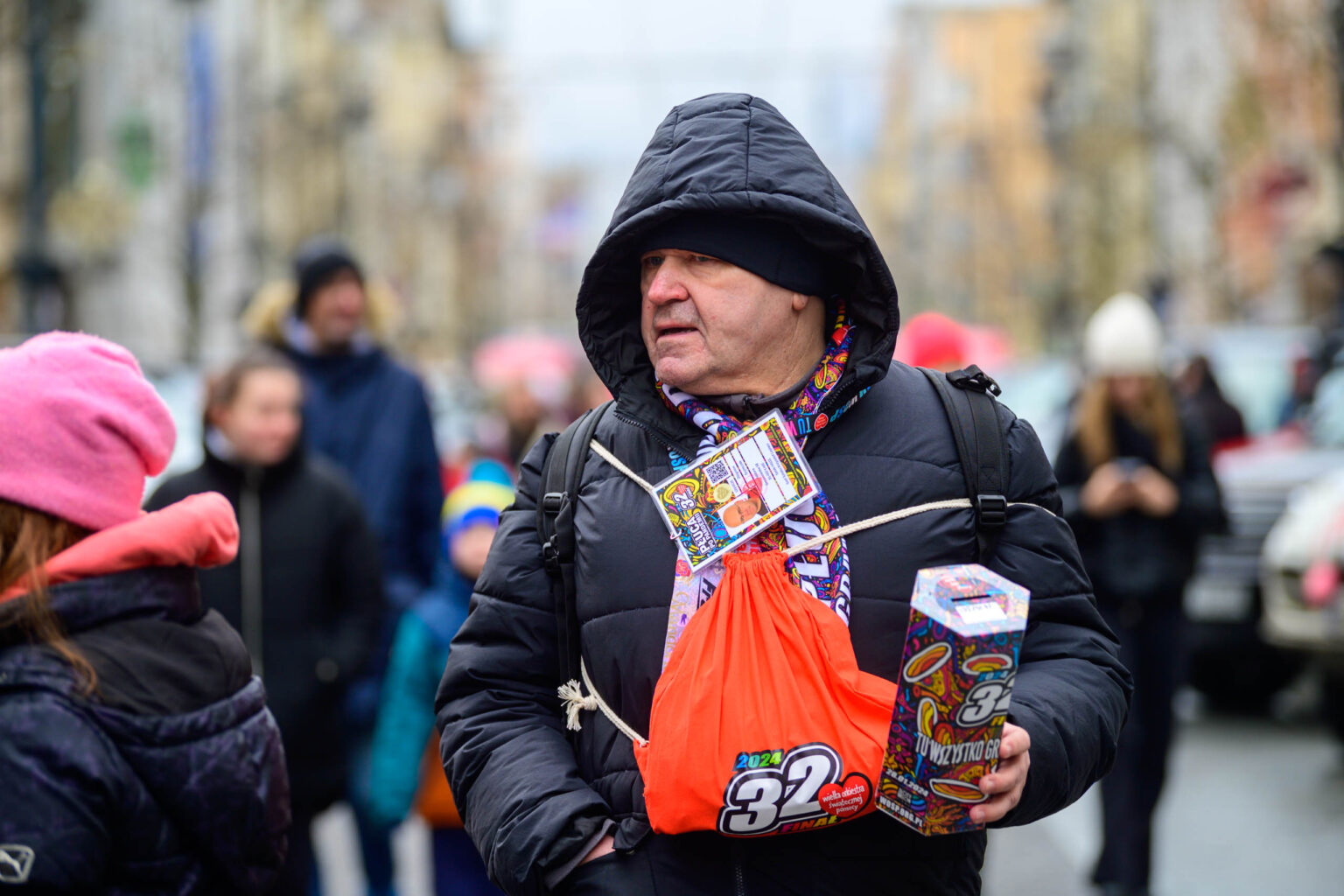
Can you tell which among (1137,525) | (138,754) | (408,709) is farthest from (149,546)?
(1137,525)

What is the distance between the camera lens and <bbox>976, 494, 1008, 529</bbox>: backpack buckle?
2.64 meters

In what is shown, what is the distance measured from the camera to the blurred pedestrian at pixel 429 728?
517 cm

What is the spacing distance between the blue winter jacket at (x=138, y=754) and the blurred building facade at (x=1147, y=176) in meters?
15.6


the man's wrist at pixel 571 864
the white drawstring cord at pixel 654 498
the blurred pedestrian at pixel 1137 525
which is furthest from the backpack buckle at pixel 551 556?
the blurred pedestrian at pixel 1137 525

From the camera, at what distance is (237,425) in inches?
210

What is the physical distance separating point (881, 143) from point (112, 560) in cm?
11977

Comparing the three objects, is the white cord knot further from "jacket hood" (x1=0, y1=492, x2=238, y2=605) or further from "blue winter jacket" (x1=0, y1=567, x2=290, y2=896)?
"jacket hood" (x1=0, y1=492, x2=238, y2=605)

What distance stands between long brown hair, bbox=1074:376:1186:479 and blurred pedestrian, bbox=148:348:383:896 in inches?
116

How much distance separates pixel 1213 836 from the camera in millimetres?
7660

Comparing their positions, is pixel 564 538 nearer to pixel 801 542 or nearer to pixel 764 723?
pixel 801 542

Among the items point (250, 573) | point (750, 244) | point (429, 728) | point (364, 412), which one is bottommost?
point (429, 728)

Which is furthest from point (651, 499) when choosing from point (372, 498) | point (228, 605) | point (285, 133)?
point (285, 133)

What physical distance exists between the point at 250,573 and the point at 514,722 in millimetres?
2768

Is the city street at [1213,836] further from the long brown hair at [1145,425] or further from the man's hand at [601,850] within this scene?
the man's hand at [601,850]
